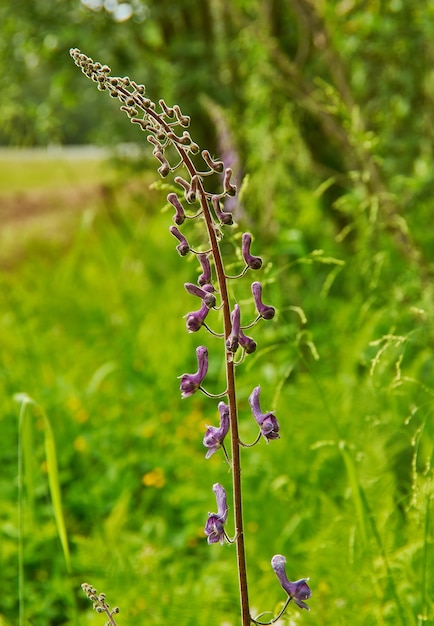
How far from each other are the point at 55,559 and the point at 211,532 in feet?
6.27

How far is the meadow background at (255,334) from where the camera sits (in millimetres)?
2426

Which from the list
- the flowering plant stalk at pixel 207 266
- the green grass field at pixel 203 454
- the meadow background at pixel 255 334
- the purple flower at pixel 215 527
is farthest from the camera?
the meadow background at pixel 255 334

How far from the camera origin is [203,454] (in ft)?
12.1

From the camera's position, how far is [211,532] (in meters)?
1.36

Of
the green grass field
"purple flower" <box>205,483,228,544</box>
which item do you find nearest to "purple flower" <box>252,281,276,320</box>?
"purple flower" <box>205,483,228,544</box>

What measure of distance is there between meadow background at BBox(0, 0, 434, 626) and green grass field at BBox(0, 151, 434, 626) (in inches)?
0.5

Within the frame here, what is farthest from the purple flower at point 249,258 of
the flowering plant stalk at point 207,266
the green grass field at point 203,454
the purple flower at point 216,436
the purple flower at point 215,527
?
the green grass field at point 203,454

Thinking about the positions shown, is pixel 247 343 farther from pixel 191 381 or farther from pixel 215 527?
pixel 215 527

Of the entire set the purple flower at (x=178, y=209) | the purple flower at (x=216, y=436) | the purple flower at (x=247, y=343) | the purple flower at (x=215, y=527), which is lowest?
the purple flower at (x=215, y=527)

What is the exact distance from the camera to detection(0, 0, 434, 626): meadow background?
2426 millimetres

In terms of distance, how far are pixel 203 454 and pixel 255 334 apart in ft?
2.07

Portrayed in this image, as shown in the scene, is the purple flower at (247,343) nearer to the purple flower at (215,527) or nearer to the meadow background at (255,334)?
the purple flower at (215,527)

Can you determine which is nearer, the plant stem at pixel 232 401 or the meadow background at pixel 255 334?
the plant stem at pixel 232 401

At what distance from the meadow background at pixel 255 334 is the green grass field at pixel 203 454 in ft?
0.04
